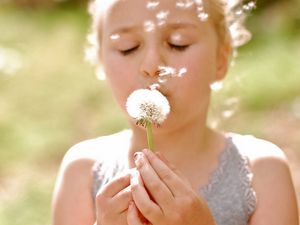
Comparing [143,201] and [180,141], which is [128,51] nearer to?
[180,141]

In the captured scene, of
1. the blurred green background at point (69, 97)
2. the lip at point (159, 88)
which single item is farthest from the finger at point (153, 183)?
the blurred green background at point (69, 97)

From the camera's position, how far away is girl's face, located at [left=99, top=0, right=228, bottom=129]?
144 cm

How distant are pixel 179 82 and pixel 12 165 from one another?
144 centimetres

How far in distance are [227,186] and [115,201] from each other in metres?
0.37

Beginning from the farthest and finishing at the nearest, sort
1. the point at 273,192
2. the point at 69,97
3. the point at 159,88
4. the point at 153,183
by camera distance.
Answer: the point at 69,97, the point at 273,192, the point at 159,88, the point at 153,183

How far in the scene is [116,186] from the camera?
4.23ft

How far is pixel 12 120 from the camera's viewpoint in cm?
309

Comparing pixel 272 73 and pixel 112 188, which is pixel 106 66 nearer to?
pixel 112 188

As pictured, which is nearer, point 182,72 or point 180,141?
point 182,72

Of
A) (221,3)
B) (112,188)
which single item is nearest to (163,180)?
(112,188)

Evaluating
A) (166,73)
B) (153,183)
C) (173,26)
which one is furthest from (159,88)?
(153,183)

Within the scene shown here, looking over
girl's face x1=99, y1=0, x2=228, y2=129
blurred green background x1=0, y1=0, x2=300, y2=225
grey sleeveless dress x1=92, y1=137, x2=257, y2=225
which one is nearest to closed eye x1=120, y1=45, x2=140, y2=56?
girl's face x1=99, y1=0, x2=228, y2=129

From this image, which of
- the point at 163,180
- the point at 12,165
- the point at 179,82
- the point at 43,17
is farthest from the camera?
the point at 43,17

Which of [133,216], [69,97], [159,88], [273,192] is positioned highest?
[69,97]
